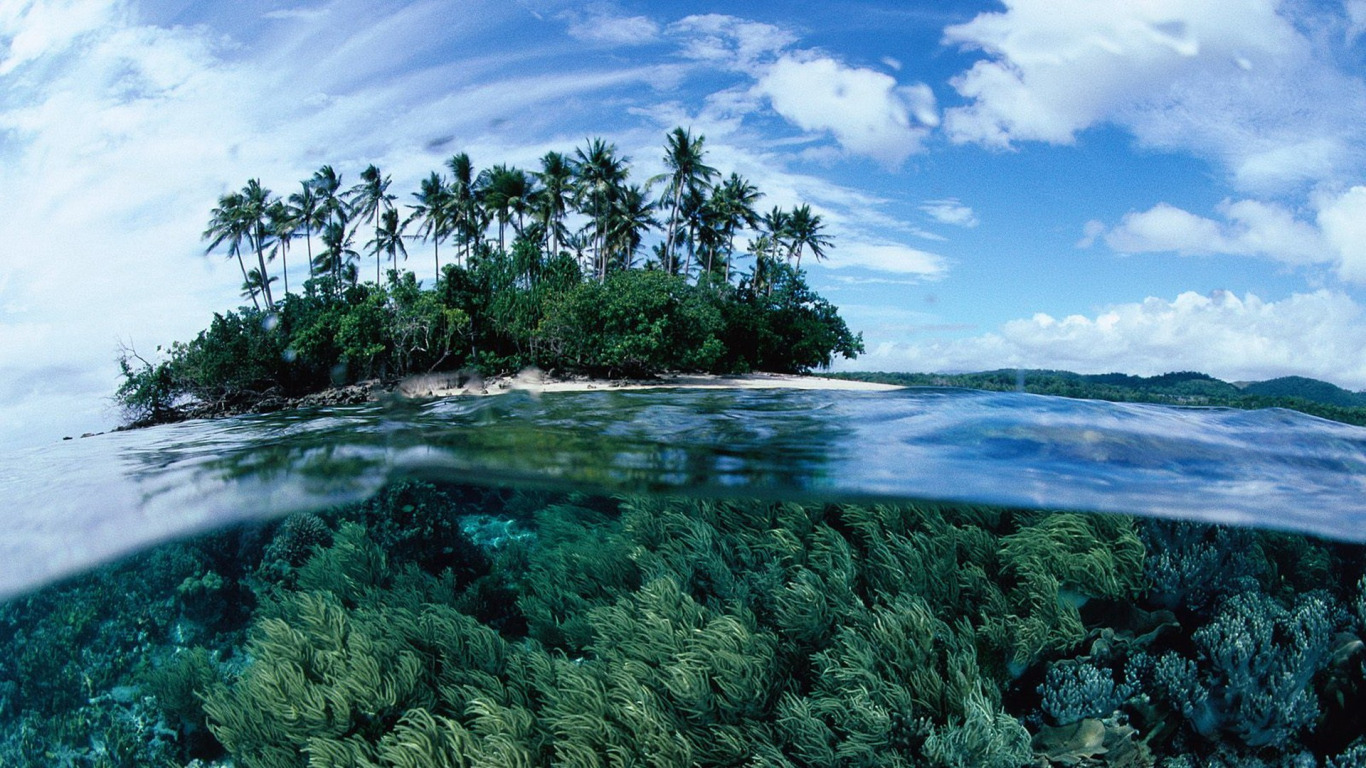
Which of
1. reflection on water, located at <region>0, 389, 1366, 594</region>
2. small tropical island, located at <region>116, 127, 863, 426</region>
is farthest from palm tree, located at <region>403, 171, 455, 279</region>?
reflection on water, located at <region>0, 389, 1366, 594</region>

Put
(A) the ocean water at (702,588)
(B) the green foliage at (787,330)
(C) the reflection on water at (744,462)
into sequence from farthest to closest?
(B) the green foliage at (787,330) → (C) the reflection on water at (744,462) → (A) the ocean water at (702,588)

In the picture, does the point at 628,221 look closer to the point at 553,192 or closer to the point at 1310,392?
the point at 553,192

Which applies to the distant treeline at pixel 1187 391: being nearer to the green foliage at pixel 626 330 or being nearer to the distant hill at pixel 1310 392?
the distant hill at pixel 1310 392

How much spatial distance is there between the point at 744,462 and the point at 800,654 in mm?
3389

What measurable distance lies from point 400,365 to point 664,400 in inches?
593

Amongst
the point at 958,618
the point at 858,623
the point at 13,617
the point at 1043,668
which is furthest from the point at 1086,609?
the point at 13,617

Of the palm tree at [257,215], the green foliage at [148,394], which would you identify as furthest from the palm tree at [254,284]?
the green foliage at [148,394]

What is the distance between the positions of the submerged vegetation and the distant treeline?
2131 millimetres

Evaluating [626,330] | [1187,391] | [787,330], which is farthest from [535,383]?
[1187,391]

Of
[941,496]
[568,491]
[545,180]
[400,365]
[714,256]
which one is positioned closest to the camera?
[941,496]

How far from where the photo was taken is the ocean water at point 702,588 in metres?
5.71

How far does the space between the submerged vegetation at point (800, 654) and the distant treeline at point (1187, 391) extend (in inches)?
83.9

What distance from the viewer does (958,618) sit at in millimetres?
6504

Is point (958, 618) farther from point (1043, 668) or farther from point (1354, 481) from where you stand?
point (1354, 481)
